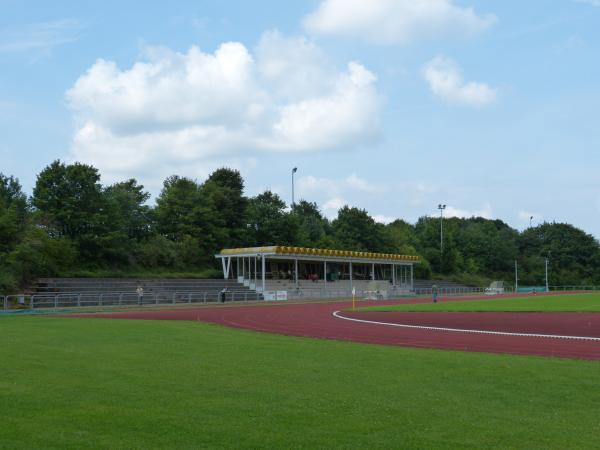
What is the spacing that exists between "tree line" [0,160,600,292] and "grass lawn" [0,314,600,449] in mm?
33925

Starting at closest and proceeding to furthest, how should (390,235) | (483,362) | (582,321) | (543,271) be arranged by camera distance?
(483,362) < (582,321) < (390,235) < (543,271)

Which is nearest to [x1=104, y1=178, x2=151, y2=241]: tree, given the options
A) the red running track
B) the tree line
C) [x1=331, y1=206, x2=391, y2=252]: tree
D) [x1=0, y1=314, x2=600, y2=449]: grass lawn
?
the tree line

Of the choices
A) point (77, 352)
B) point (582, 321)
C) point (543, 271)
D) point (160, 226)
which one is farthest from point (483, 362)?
point (543, 271)

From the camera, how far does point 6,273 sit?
4300cm

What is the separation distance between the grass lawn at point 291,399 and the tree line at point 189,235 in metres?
33.9

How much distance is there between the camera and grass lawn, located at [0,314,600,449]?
679 centimetres

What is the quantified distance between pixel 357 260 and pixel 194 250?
63.5 feet

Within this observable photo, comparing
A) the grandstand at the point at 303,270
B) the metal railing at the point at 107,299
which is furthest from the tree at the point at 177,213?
the metal railing at the point at 107,299

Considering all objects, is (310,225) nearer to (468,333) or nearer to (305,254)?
(305,254)

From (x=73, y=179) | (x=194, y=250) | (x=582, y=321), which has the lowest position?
(x=582, y=321)

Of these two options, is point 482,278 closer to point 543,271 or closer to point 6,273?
point 543,271

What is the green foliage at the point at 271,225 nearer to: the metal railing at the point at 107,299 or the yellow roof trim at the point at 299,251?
the yellow roof trim at the point at 299,251

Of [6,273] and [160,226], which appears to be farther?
[160,226]

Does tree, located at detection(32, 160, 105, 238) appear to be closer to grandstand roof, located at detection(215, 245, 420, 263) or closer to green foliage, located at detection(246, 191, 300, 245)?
grandstand roof, located at detection(215, 245, 420, 263)
